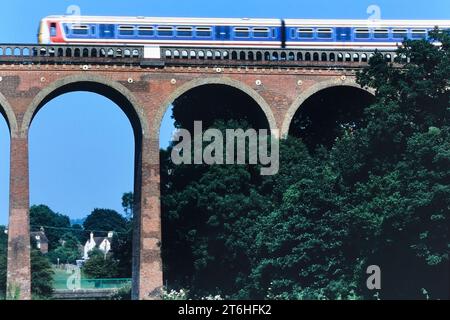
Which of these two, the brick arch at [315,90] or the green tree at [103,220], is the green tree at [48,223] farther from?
the brick arch at [315,90]

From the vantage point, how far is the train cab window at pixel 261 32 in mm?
51750

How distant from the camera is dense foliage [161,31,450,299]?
3519 cm

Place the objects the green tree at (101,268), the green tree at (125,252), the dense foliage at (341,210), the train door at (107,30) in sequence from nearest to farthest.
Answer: the dense foliage at (341,210) < the train door at (107,30) < the green tree at (125,252) < the green tree at (101,268)

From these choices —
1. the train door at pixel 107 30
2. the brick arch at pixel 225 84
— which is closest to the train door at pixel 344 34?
the brick arch at pixel 225 84

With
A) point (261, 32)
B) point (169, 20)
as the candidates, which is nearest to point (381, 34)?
point (261, 32)

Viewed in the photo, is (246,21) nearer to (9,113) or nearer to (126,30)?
(126,30)

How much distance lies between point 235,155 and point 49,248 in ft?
238

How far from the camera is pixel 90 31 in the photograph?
166 ft

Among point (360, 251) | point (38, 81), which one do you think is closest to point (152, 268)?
point (38, 81)

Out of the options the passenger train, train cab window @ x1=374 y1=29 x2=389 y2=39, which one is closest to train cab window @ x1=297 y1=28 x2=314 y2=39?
the passenger train

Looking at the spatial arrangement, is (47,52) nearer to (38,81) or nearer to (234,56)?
(38,81)

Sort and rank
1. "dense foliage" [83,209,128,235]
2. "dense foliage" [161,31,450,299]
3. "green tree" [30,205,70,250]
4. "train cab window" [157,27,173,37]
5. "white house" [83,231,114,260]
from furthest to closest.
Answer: "dense foliage" [83,209,128,235] → "white house" [83,231,114,260] → "green tree" [30,205,70,250] → "train cab window" [157,27,173,37] → "dense foliage" [161,31,450,299]

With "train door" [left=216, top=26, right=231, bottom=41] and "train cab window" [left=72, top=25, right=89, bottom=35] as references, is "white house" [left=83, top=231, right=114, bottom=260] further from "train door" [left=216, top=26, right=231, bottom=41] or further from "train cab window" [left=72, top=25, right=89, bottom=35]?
"train cab window" [left=72, top=25, right=89, bottom=35]
